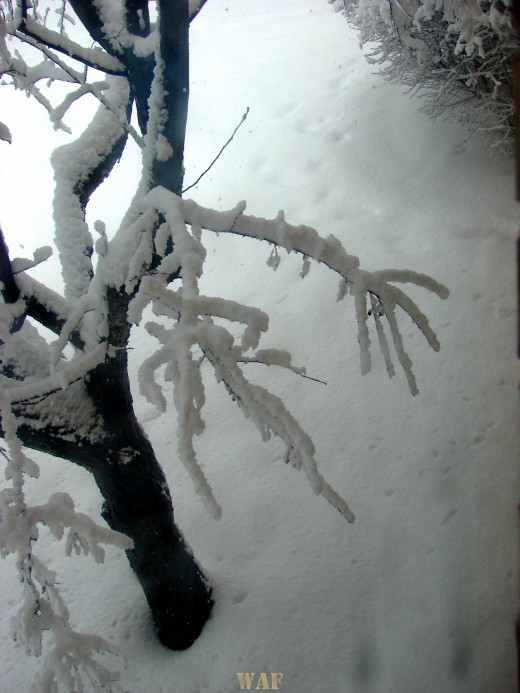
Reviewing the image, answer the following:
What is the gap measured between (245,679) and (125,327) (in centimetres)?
203

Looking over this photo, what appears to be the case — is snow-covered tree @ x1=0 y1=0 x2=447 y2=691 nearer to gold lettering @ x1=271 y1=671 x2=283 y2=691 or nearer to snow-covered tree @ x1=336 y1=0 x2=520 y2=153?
gold lettering @ x1=271 y1=671 x2=283 y2=691

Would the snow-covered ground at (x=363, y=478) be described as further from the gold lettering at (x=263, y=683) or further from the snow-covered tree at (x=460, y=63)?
the snow-covered tree at (x=460, y=63)

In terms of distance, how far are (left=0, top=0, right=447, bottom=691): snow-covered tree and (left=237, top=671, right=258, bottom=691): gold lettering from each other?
0.56m

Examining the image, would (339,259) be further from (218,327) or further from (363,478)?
(363,478)

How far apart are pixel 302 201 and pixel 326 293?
1.69 meters

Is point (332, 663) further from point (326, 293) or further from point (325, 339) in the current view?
point (326, 293)

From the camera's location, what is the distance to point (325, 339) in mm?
4477

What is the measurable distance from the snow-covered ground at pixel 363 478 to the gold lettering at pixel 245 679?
0.10ft

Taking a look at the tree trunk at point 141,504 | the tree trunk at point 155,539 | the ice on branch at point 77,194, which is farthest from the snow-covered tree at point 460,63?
the tree trunk at point 155,539

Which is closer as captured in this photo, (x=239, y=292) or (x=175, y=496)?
(x=175, y=496)

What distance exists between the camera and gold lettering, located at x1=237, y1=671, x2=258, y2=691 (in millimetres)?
2770

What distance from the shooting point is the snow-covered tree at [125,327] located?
1380 mm

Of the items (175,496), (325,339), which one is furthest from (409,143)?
(175,496)

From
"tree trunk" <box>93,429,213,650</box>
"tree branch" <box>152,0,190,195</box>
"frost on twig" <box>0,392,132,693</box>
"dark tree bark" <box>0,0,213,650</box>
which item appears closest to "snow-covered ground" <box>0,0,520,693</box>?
"tree trunk" <box>93,429,213,650</box>
